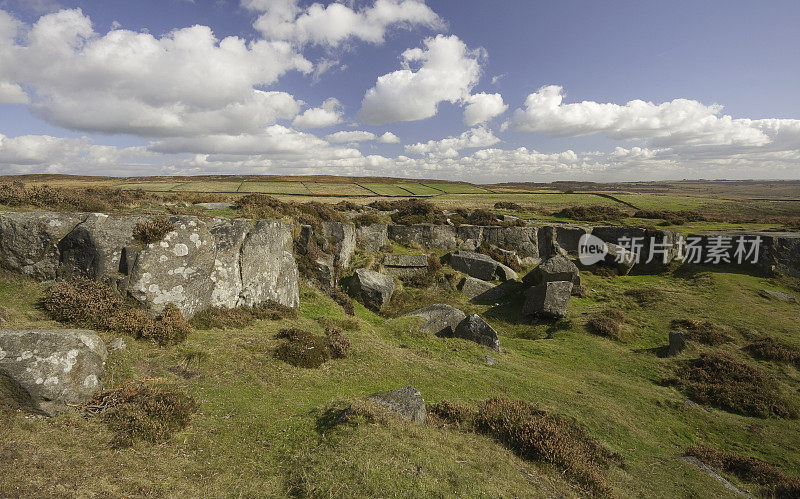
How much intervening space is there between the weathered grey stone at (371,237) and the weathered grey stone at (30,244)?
773 inches

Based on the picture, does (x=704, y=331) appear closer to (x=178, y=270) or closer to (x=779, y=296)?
(x=779, y=296)

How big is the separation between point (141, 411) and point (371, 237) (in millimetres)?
22988

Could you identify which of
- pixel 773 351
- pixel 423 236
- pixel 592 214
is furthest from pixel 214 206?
pixel 592 214

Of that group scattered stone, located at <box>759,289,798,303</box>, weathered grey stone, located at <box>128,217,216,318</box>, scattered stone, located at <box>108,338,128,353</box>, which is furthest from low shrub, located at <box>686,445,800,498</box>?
scattered stone, located at <box>759,289,798,303</box>

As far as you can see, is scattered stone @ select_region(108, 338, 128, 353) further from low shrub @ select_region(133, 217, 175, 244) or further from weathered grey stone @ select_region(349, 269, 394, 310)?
weathered grey stone @ select_region(349, 269, 394, 310)

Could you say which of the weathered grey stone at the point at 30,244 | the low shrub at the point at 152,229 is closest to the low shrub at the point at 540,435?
the low shrub at the point at 152,229

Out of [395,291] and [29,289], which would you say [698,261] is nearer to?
[395,291]

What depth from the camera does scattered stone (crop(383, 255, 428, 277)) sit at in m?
26.4

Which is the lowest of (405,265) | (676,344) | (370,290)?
(676,344)

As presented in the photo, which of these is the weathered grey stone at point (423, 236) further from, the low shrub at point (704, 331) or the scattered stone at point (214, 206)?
the low shrub at point (704, 331)

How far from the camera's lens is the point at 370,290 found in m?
20.8

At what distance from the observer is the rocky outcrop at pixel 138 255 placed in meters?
10.2

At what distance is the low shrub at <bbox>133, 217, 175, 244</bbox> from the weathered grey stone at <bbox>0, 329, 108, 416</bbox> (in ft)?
14.8

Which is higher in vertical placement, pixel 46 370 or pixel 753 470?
pixel 46 370
